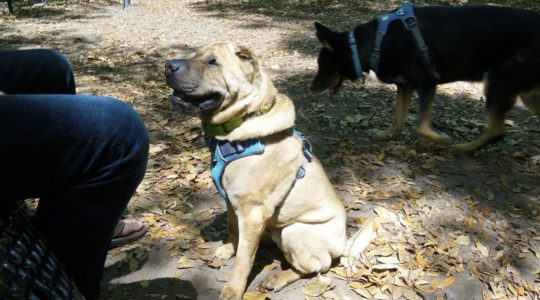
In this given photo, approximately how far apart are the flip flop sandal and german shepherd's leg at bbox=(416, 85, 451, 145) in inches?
120

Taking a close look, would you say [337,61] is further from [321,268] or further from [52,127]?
[52,127]

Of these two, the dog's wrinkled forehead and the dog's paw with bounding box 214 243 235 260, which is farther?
the dog's paw with bounding box 214 243 235 260

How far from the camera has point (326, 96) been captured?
598cm

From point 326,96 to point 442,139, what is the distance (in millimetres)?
1991

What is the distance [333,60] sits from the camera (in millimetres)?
4676

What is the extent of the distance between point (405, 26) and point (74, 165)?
3.77m

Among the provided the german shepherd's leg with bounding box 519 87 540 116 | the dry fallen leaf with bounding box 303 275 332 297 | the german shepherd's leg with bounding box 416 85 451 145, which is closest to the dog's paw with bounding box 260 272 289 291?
the dry fallen leaf with bounding box 303 275 332 297

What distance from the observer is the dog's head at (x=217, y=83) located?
2.40 meters

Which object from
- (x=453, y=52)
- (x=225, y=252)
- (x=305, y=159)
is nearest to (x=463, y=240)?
(x=305, y=159)

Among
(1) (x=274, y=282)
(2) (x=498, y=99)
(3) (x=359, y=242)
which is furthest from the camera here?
(2) (x=498, y=99)

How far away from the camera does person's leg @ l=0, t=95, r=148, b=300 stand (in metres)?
1.32

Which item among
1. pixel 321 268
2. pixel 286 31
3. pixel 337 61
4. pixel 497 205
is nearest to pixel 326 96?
pixel 337 61

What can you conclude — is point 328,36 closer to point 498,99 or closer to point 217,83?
point 498,99

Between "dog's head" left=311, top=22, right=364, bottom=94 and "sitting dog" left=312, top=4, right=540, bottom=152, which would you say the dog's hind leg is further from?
"dog's head" left=311, top=22, right=364, bottom=94
